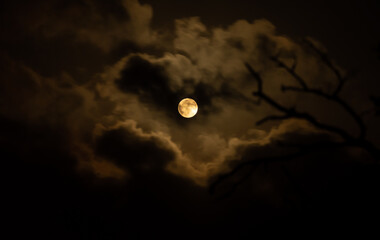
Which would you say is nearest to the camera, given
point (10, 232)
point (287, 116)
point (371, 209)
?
point (287, 116)

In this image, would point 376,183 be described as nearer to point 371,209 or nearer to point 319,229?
point 371,209

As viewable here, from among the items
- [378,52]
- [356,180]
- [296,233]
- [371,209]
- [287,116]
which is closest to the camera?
[287,116]

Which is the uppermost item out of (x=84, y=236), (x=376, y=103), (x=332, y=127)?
(x=84, y=236)

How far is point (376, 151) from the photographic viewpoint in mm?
3525

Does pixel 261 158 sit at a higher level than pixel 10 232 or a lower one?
lower

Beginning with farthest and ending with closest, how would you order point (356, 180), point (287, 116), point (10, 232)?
point (10, 232)
point (356, 180)
point (287, 116)

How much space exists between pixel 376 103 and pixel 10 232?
22976cm

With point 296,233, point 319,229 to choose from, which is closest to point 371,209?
point 319,229

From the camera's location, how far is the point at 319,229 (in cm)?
748

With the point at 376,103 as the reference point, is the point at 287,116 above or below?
below

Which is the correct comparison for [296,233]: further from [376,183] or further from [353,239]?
[376,183]

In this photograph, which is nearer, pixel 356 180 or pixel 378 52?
pixel 378 52

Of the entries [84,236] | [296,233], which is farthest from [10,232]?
[296,233]

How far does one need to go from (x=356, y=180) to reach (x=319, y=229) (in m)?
1.97
